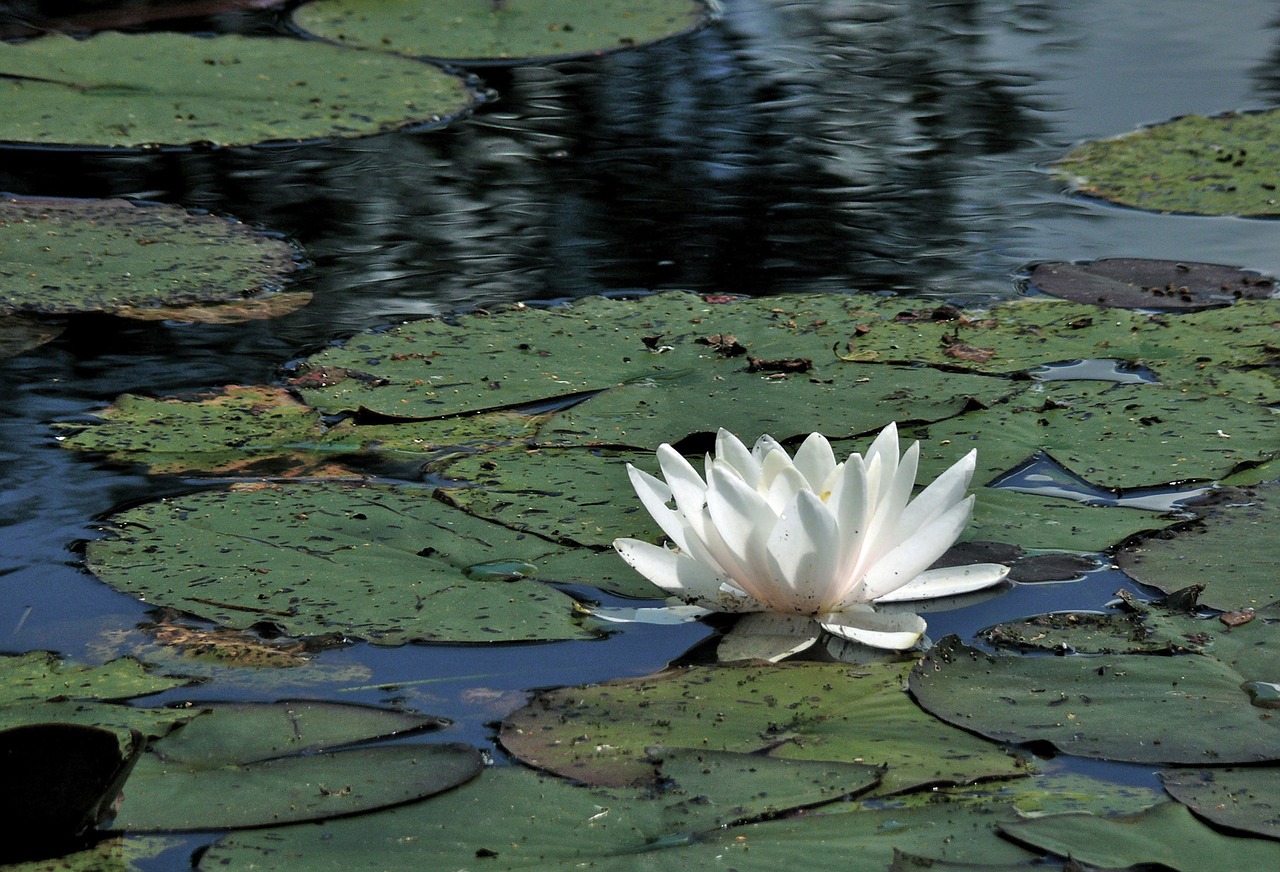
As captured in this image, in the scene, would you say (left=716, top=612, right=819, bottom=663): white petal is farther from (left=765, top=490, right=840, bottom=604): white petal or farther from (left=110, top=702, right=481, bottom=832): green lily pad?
(left=110, top=702, right=481, bottom=832): green lily pad

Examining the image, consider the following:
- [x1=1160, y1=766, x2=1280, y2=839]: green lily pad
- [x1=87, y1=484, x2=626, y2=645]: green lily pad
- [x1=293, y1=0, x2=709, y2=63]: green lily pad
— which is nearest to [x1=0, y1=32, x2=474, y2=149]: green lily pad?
[x1=293, y1=0, x2=709, y2=63]: green lily pad

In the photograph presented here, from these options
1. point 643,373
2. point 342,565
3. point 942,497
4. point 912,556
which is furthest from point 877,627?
point 643,373

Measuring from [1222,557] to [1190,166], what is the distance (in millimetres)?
2660

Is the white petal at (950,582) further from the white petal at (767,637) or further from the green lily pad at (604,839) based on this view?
the green lily pad at (604,839)

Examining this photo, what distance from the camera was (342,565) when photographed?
2205 millimetres

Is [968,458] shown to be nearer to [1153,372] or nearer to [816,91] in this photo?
[1153,372]

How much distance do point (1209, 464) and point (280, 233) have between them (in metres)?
2.68

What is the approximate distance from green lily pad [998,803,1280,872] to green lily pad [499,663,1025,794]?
0.14 metres

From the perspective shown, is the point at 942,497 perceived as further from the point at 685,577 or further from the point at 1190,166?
the point at 1190,166

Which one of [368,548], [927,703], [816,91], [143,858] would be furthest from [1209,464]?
[816,91]

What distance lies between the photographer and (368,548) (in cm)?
225

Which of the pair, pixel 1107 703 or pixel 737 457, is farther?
pixel 737 457

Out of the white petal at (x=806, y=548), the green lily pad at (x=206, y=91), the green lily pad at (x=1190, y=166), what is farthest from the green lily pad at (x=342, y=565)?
the green lily pad at (x=206, y=91)

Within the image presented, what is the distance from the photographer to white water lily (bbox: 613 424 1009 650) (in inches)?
78.5
